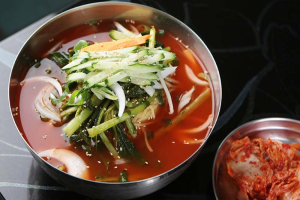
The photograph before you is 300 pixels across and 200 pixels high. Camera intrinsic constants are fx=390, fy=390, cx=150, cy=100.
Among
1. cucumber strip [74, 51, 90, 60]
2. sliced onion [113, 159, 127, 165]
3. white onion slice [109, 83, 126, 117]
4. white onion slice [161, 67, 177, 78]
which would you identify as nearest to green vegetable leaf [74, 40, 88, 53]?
cucumber strip [74, 51, 90, 60]

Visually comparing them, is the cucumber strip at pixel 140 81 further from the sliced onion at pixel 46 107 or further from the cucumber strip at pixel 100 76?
the sliced onion at pixel 46 107

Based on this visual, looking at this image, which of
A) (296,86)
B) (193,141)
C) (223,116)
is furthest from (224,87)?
(193,141)

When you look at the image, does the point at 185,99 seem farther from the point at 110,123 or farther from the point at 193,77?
the point at 110,123

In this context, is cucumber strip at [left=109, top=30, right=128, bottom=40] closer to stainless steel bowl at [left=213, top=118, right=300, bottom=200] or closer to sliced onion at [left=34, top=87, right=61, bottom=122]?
sliced onion at [left=34, top=87, right=61, bottom=122]

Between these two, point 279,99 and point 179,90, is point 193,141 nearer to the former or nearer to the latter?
point 179,90

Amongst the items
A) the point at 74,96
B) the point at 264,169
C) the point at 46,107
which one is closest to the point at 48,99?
the point at 46,107

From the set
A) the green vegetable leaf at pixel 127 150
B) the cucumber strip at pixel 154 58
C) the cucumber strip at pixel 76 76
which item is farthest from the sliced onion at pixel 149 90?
the cucumber strip at pixel 76 76
